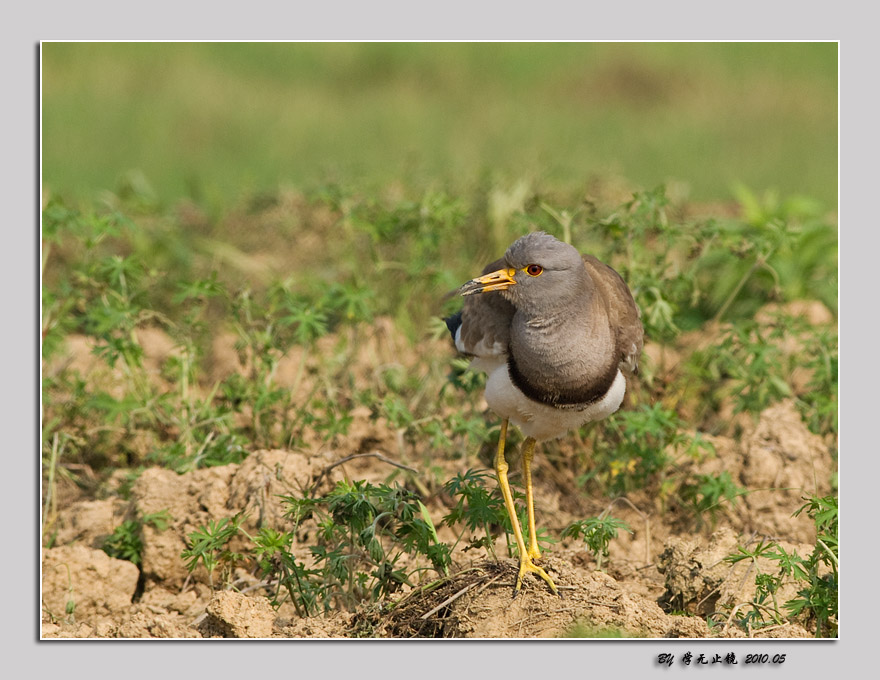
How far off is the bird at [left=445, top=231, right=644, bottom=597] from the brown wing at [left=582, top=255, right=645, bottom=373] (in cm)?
2

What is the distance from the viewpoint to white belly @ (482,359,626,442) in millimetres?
5219

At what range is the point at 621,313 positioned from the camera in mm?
5625

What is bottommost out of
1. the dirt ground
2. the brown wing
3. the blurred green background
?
the dirt ground

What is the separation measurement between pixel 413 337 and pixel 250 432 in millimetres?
1660

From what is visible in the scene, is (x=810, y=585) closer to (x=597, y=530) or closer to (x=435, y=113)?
(x=597, y=530)

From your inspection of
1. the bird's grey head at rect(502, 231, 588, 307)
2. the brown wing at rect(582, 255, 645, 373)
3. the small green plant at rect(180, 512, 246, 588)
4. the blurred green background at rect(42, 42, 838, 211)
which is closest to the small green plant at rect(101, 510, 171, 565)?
the small green plant at rect(180, 512, 246, 588)

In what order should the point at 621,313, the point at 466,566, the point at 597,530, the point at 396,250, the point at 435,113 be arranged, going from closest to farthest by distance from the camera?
the point at 597,530 → the point at 466,566 → the point at 621,313 → the point at 396,250 → the point at 435,113

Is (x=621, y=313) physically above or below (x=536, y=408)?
above

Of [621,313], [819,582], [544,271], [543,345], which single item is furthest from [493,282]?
[819,582]

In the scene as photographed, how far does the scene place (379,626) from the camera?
4.83 m

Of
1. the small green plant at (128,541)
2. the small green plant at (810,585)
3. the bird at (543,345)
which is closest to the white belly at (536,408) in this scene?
the bird at (543,345)

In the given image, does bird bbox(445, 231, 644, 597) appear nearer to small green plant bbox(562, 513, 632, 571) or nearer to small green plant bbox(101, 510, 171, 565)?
small green plant bbox(562, 513, 632, 571)

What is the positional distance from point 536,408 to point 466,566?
0.82m

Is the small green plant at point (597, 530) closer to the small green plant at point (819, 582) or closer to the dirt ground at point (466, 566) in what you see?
the dirt ground at point (466, 566)
